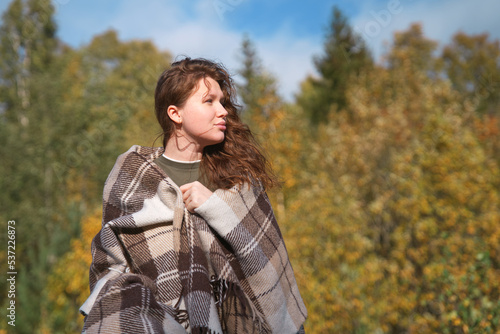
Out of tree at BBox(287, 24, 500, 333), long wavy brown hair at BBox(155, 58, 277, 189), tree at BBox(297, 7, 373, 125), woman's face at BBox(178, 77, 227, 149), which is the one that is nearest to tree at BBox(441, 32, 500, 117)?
tree at BBox(297, 7, 373, 125)

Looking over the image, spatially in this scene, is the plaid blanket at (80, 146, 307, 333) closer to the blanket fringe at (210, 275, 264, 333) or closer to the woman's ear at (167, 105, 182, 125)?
the blanket fringe at (210, 275, 264, 333)

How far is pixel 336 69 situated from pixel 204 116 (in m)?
21.1

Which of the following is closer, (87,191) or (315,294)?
(315,294)

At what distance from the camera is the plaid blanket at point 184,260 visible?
1.85 m

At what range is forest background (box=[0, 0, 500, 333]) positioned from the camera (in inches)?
283

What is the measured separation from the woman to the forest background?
46 centimetres

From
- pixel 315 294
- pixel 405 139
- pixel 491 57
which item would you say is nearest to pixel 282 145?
pixel 405 139

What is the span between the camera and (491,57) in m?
23.1

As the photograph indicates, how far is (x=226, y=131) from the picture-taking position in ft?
7.82

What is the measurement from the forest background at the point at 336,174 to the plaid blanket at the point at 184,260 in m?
0.57

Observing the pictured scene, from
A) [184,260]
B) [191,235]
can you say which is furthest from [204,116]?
[184,260]

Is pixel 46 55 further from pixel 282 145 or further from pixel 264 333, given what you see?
pixel 264 333

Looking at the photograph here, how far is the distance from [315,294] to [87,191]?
39.6 feet

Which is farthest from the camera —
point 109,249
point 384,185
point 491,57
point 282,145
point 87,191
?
point 491,57
